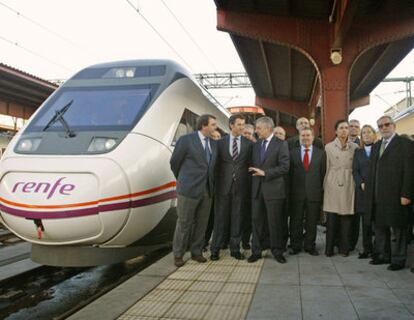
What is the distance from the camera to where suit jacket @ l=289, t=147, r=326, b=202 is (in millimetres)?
5629

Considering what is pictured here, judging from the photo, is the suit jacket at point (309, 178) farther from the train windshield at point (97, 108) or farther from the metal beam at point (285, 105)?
the metal beam at point (285, 105)

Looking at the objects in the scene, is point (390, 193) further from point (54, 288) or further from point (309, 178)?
point (54, 288)

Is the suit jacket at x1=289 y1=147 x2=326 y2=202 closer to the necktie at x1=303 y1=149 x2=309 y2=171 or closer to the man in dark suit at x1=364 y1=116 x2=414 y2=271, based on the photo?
the necktie at x1=303 y1=149 x2=309 y2=171

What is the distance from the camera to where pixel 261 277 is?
448 centimetres

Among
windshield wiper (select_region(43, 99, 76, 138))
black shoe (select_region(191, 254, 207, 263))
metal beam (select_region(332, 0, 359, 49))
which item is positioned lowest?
black shoe (select_region(191, 254, 207, 263))

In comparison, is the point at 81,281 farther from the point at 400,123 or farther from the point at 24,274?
the point at 400,123

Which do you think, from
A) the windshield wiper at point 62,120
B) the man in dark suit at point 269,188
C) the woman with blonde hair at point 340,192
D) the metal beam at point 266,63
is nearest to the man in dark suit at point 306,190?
the woman with blonde hair at point 340,192

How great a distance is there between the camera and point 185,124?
6156 mm

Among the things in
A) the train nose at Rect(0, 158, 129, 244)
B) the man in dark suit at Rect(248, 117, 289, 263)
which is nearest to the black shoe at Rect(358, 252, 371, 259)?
the man in dark suit at Rect(248, 117, 289, 263)

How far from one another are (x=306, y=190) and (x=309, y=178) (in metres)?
0.16

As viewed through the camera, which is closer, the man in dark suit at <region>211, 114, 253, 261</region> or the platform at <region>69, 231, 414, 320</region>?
the platform at <region>69, 231, 414, 320</region>

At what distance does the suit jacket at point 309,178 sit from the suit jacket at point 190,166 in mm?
1242

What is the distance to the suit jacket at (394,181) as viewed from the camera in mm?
4762

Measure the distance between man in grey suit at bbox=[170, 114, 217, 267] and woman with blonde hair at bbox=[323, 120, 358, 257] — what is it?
151cm
